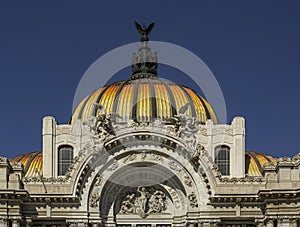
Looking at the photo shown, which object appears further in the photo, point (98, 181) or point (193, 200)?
point (98, 181)

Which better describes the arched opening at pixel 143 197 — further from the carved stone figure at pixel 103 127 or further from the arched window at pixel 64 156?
the arched window at pixel 64 156

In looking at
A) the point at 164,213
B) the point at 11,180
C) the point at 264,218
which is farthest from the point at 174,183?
the point at 11,180

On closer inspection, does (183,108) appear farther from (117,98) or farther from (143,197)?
(143,197)

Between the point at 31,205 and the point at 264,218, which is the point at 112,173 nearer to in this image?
the point at 31,205

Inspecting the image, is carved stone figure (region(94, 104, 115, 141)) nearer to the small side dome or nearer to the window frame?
the window frame

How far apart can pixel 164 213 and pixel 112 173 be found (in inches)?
195

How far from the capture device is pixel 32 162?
7375cm

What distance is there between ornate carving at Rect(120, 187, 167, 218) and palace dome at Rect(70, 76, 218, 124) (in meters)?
5.62

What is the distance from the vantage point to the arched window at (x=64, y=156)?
236 ft

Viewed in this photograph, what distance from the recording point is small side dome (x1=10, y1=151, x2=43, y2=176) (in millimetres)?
72562

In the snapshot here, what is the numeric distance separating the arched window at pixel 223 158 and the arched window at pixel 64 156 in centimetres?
Result: 1040

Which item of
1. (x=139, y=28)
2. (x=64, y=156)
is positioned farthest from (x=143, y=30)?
(x=64, y=156)

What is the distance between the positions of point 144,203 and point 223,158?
700cm

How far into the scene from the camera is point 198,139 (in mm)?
70000
